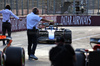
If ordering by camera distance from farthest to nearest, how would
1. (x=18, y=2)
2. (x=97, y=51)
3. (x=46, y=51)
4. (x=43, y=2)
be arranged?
(x=43, y=2) → (x=18, y=2) → (x=46, y=51) → (x=97, y=51)

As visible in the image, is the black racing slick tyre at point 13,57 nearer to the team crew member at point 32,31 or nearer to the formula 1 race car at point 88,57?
the formula 1 race car at point 88,57

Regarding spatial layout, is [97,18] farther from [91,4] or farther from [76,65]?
[76,65]

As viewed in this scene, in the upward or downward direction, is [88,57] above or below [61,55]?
below

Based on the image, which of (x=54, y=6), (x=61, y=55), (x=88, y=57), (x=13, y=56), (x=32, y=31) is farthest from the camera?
(x=54, y=6)

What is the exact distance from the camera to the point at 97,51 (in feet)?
25.4

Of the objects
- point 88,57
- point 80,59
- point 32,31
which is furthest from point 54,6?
point 88,57

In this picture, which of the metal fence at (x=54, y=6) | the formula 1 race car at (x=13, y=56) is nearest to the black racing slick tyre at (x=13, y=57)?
the formula 1 race car at (x=13, y=56)

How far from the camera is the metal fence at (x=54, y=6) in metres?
34.2

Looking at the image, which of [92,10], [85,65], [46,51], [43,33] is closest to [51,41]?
[43,33]

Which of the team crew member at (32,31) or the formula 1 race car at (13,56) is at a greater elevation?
the team crew member at (32,31)

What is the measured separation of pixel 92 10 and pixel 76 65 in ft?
113

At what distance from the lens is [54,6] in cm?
3919

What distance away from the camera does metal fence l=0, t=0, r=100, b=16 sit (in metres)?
34.2

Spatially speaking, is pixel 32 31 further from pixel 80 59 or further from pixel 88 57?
pixel 88 57
